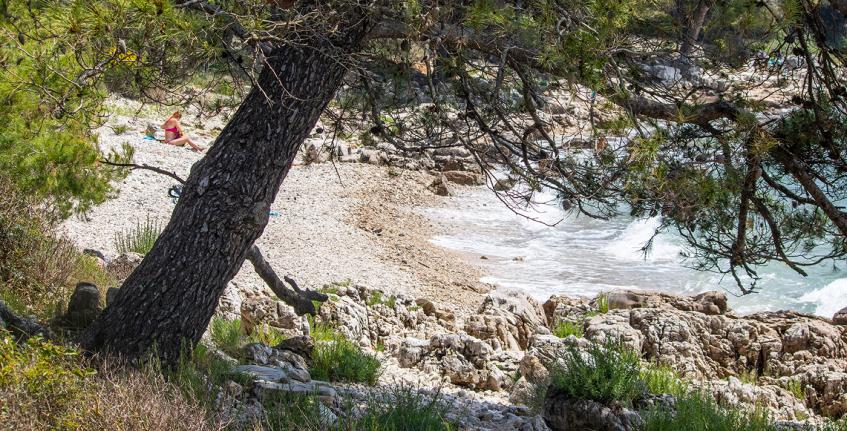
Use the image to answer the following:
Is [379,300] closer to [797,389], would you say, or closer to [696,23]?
[797,389]

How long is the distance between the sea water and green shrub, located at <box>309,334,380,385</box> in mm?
7702

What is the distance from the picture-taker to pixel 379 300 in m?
9.87

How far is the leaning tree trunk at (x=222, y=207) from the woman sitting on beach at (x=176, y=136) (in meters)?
15.9

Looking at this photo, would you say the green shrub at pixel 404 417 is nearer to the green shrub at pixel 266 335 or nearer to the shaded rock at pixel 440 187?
the green shrub at pixel 266 335

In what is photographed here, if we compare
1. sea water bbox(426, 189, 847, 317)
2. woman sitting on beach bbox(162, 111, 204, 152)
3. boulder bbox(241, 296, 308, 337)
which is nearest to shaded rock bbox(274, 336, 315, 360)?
A: boulder bbox(241, 296, 308, 337)

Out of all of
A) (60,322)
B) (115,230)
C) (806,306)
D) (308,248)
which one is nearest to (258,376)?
(60,322)

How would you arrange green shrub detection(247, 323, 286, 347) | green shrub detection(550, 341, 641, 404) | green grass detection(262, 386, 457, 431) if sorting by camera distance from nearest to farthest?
green grass detection(262, 386, 457, 431) → green shrub detection(550, 341, 641, 404) → green shrub detection(247, 323, 286, 347)

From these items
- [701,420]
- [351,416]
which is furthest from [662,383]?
[351,416]

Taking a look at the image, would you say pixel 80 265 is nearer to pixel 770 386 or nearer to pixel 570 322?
pixel 570 322

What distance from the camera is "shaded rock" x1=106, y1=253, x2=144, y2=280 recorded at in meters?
8.93

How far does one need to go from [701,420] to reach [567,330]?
4415 mm

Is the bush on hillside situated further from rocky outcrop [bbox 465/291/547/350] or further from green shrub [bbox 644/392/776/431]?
green shrub [bbox 644/392/776/431]

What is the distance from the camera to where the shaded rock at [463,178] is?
70.8 ft

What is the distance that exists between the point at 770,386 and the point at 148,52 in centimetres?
623
